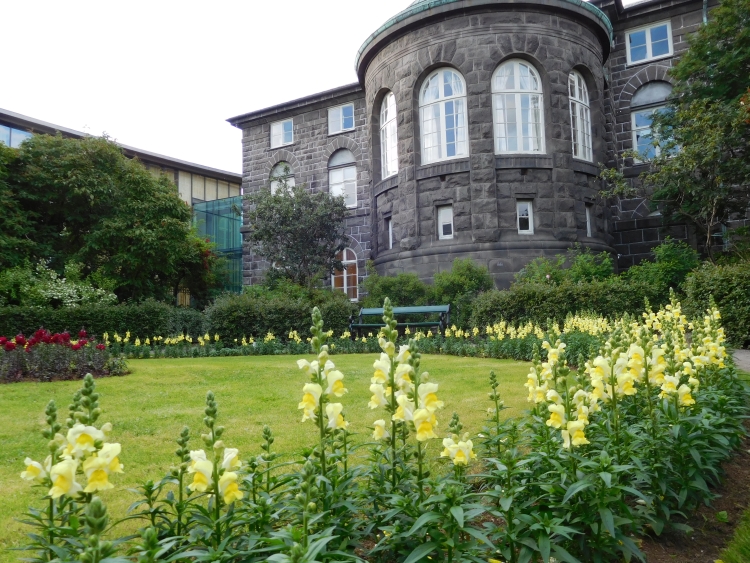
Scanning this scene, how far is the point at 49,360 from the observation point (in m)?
9.48

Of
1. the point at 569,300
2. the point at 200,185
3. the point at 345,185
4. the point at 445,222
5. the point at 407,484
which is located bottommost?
the point at 407,484

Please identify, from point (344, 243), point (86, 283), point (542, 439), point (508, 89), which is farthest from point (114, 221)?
point (542, 439)

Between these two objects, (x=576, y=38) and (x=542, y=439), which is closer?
(x=542, y=439)

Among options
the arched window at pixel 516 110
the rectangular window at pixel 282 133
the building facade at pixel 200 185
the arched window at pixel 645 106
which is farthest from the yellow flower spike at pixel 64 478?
the rectangular window at pixel 282 133

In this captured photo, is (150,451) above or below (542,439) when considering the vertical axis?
below

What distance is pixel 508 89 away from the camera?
18.2 m

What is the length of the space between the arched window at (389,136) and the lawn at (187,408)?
1129 centimetres

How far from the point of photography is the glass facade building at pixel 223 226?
29.9m

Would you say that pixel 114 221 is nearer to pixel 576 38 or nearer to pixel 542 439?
pixel 576 38

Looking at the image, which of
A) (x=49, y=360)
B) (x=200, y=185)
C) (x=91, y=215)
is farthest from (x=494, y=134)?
(x=200, y=185)

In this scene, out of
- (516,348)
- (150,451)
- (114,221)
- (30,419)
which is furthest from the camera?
(114,221)

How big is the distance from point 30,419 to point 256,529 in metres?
4.89

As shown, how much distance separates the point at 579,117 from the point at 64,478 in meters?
19.9

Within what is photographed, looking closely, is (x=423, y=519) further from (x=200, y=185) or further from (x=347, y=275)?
(x=200, y=185)
